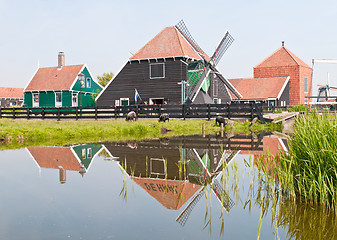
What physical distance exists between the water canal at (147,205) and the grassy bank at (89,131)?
6558 millimetres

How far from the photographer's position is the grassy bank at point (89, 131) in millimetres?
15492

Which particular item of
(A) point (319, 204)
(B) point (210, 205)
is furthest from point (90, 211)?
(A) point (319, 204)

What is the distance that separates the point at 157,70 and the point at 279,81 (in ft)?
71.3

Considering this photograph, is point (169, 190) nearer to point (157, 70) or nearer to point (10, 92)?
point (157, 70)

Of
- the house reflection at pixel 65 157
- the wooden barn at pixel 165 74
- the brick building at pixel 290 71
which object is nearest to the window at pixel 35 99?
the wooden barn at pixel 165 74

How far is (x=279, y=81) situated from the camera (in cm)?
4553

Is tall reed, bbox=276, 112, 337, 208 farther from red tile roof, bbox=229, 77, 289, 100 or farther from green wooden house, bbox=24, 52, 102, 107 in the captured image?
red tile roof, bbox=229, 77, 289, 100

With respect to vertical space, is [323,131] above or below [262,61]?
below

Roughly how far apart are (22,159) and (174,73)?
20660mm

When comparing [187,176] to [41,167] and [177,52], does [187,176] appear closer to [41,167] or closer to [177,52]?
[41,167]

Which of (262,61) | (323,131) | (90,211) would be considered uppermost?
(262,61)

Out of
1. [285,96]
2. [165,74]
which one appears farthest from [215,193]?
[285,96]

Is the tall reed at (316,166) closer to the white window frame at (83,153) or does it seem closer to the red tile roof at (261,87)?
the white window frame at (83,153)

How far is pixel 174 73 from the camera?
2973 centimetres
